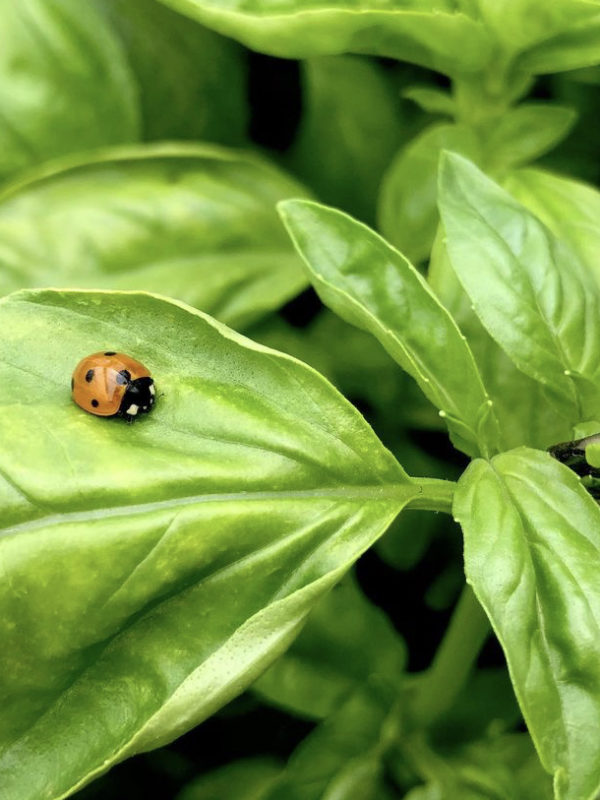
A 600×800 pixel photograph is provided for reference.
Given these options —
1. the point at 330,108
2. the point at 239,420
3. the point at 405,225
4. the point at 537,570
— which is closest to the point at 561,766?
the point at 537,570

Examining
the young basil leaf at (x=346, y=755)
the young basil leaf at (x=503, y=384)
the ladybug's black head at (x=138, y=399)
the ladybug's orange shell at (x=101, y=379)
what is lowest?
the young basil leaf at (x=346, y=755)

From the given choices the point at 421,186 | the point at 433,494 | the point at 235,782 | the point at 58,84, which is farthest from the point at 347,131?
the point at 235,782

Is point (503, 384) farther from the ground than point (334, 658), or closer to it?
farther from the ground

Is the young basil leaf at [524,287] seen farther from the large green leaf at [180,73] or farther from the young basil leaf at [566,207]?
the large green leaf at [180,73]

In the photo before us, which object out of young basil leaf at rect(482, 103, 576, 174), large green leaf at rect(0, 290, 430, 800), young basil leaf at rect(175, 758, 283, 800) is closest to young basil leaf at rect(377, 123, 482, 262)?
young basil leaf at rect(482, 103, 576, 174)

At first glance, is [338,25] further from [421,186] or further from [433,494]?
[433,494]

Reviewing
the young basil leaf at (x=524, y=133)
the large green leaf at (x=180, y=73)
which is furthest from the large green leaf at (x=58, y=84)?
the young basil leaf at (x=524, y=133)
